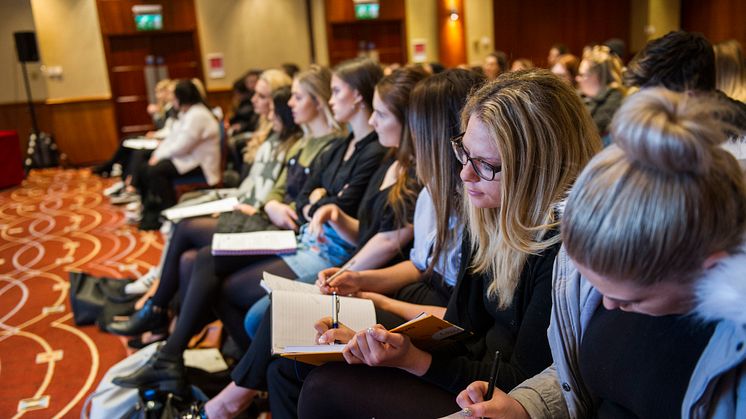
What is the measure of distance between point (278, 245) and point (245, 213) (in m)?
0.53

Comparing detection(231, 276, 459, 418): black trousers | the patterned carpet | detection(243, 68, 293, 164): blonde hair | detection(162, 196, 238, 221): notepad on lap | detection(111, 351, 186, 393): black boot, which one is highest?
detection(243, 68, 293, 164): blonde hair

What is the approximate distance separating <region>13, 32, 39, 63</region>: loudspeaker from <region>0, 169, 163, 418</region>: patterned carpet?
7.04 feet

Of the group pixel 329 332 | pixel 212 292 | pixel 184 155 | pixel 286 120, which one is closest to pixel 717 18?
pixel 184 155

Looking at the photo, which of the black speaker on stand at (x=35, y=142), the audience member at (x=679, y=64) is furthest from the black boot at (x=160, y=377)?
the black speaker on stand at (x=35, y=142)

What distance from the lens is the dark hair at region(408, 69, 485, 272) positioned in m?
1.79

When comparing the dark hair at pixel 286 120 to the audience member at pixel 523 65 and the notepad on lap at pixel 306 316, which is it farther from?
the notepad on lap at pixel 306 316

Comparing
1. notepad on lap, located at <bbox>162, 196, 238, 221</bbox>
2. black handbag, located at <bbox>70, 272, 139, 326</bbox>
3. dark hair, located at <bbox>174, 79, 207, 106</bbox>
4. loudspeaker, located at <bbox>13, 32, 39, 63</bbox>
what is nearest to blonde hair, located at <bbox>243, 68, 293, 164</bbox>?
notepad on lap, located at <bbox>162, 196, 238, 221</bbox>

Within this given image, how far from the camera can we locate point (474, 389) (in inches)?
47.4

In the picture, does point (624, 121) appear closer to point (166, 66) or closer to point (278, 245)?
point (278, 245)

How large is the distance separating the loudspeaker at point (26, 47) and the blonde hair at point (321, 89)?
664 centimetres

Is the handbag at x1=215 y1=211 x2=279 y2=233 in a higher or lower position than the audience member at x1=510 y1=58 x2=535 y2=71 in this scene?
lower

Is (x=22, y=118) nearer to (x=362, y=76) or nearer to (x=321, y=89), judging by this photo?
(x=321, y=89)

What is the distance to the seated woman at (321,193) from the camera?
230 cm

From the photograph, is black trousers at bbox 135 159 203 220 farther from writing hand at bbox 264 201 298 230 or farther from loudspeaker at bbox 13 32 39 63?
loudspeaker at bbox 13 32 39 63
